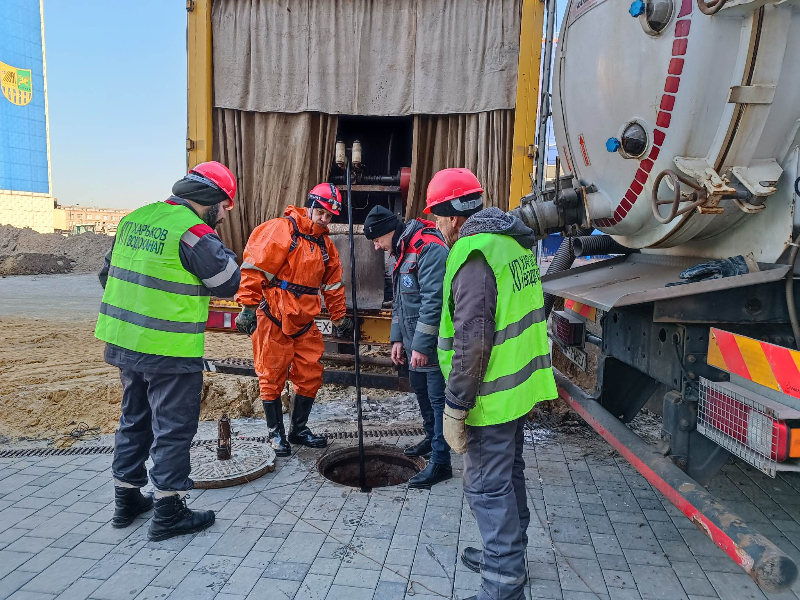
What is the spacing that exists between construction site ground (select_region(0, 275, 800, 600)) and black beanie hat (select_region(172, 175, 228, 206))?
1.73 meters

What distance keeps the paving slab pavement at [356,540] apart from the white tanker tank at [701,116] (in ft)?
4.92

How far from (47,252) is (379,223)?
20885 mm

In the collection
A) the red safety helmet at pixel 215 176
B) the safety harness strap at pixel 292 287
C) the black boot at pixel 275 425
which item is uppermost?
the red safety helmet at pixel 215 176

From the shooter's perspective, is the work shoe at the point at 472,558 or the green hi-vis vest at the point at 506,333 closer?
the green hi-vis vest at the point at 506,333

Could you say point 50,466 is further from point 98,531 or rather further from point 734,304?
point 734,304

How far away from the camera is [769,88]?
85.9 inches

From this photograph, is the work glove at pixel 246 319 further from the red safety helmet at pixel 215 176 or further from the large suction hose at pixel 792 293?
the large suction hose at pixel 792 293

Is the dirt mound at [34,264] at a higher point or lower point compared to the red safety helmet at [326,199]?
lower

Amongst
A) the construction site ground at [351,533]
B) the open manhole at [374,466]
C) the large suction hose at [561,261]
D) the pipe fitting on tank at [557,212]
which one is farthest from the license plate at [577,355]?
the open manhole at [374,466]

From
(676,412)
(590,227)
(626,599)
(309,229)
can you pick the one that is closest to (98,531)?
(309,229)

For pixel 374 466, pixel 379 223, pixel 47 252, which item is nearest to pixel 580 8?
pixel 379 223

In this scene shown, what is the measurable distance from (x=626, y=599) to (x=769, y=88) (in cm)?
213

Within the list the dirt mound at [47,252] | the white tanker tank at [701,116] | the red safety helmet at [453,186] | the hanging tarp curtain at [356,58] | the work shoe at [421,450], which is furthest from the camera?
the dirt mound at [47,252]

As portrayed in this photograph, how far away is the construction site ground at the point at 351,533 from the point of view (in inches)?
99.6
